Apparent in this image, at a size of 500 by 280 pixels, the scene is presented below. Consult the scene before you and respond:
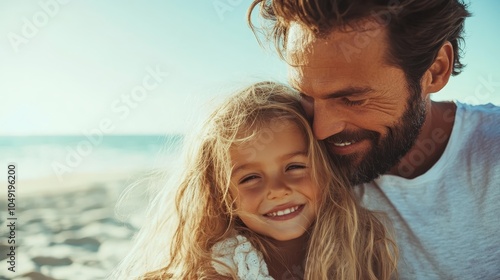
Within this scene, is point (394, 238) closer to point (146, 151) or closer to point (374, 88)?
point (374, 88)

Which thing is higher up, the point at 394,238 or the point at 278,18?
the point at 278,18

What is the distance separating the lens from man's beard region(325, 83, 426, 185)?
247 centimetres

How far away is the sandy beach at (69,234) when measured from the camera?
4.61 meters

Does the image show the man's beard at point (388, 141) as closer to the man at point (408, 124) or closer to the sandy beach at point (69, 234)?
the man at point (408, 124)

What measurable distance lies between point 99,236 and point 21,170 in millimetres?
9414

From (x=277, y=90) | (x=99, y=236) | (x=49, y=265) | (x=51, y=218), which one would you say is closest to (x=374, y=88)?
(x=277, y=90)

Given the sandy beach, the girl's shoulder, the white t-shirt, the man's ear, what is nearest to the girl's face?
the girl's shoulder

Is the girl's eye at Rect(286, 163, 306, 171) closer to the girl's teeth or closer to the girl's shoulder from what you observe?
the girl's teeth

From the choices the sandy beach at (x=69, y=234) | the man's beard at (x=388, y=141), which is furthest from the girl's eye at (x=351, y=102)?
the sandy beach at (x=69, y=234)

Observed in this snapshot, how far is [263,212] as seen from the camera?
92.8 inches

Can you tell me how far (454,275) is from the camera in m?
2.49

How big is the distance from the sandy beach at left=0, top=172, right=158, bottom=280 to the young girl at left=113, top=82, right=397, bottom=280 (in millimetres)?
778

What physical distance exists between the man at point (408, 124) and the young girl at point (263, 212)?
11 cm

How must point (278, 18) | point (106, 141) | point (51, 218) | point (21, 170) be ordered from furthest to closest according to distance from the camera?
point (106, 141), point (21, 170), point (51, 218), point (278, 18)
